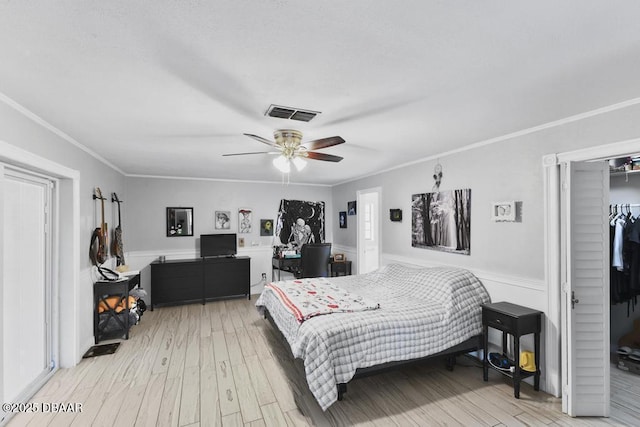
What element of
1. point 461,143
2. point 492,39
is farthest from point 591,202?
point 492,39

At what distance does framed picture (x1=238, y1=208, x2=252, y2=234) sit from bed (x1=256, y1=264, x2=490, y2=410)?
2725mm

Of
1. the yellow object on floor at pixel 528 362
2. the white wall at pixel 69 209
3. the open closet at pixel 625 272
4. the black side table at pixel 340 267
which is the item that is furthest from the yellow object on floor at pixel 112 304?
the open closet at pixel 625 272

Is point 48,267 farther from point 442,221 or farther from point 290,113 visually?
point 442,221

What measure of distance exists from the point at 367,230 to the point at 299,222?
1.45 metres

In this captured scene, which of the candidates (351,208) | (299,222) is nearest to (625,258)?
(351,208)

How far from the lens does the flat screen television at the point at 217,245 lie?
555 cm

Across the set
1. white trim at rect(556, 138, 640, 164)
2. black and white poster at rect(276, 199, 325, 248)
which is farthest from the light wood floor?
black and white poster at rect(276, 199, 325, 248)

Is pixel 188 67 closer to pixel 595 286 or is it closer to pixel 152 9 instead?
pixel 152 9

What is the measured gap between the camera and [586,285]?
2.34 metres

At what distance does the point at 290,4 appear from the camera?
1143 millimetres

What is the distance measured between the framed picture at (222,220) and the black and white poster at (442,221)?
3.54 meters

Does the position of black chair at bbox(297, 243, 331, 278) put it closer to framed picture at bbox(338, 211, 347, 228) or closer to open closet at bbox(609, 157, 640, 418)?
framed picture at bbox(338, 211, 347, 228)

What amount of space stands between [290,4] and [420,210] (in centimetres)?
338

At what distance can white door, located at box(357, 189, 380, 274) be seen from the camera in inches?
223
